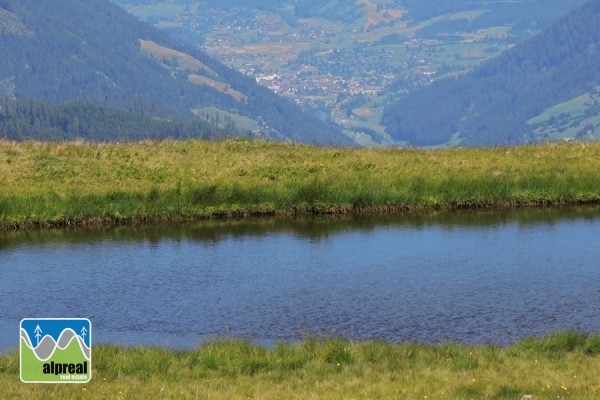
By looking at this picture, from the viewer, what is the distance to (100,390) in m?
27.1

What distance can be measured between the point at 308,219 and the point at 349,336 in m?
28.5

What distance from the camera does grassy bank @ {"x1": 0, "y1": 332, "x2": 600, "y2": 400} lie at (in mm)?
26672

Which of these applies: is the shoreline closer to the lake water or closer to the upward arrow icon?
the lake water

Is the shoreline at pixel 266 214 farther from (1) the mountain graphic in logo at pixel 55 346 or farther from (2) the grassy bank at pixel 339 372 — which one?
(1) the mountain graphic in logo at pixel 55 346

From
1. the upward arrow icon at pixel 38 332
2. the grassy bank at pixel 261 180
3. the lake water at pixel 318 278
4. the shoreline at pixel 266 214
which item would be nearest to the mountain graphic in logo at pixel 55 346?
the upward arrow icon at pixel 38 332

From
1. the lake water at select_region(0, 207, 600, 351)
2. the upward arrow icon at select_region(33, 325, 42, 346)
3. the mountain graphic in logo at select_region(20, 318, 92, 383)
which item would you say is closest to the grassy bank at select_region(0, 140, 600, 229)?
the lake water at select_region(0, 207, 600, 351)

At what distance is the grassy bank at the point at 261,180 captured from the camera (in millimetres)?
65875

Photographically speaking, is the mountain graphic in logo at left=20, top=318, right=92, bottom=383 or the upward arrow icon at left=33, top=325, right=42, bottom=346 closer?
the mountain graphic in logo at left=20, top=318, right=92, bottom=383

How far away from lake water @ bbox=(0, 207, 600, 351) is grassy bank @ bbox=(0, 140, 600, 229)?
2.08 metres

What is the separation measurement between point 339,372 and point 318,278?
19.5 meters

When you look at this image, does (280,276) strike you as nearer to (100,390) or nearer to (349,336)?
(349,336)

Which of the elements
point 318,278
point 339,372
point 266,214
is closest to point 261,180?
point 266,214

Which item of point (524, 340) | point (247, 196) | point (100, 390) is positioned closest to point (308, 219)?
point (247, 196)

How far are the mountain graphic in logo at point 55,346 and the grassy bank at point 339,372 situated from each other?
198 cm
